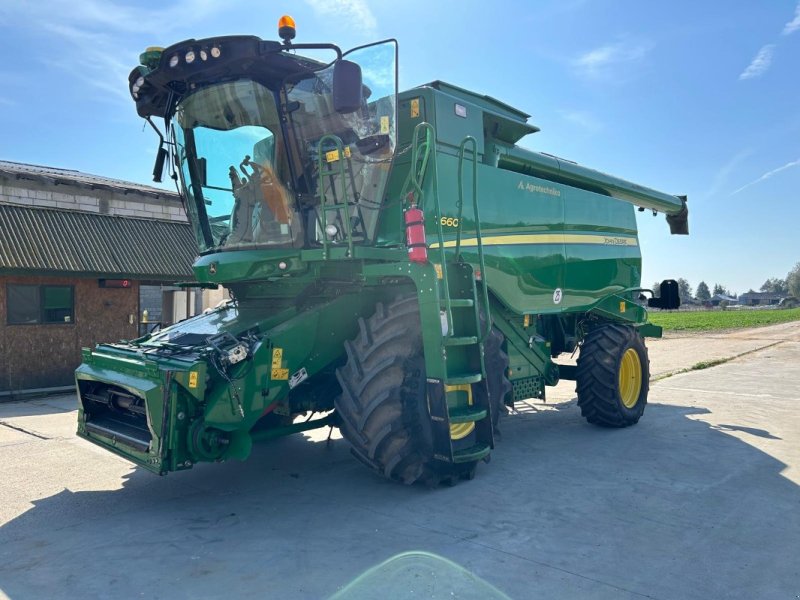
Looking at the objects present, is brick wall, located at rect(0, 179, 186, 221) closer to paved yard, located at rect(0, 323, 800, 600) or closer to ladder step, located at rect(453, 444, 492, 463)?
paved yard, located at rect(0, 323, 800, 600)

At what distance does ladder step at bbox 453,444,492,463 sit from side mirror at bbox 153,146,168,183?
350 cm

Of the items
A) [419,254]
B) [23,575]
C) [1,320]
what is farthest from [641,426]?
[1,320]

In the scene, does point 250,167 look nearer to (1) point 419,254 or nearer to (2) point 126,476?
(1) point 419,254

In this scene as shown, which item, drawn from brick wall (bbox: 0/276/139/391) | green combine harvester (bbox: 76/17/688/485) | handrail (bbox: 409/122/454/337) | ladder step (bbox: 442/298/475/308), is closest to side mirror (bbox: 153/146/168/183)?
green combine harvester (bbox: 76/17/688/485)

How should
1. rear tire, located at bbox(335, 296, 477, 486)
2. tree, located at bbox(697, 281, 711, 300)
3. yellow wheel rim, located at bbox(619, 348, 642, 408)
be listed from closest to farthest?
rear tire, located at bbox(335, 296, 477, 486)
yellow wheel rim, located at bbox(619, 348, 642, 408)
tree, located at bbox(697, 281, 711, 300)

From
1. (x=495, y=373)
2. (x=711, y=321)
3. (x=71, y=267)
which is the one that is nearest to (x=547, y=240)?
(x=495, y=373)

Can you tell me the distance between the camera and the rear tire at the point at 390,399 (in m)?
4.43

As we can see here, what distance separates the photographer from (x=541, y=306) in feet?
21.0

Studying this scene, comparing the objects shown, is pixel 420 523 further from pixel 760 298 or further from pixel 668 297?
pixel 760 298

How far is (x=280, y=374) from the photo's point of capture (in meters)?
4.57

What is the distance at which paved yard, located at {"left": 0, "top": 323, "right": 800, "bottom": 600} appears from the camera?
3307mm

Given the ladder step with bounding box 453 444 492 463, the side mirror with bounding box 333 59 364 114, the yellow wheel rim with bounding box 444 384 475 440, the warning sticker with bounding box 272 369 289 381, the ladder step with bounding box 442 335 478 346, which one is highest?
the side mirror with bounding box 333 59 364 114

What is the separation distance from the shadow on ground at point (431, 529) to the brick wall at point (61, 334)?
245 inches

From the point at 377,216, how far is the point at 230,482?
245 centimetres
